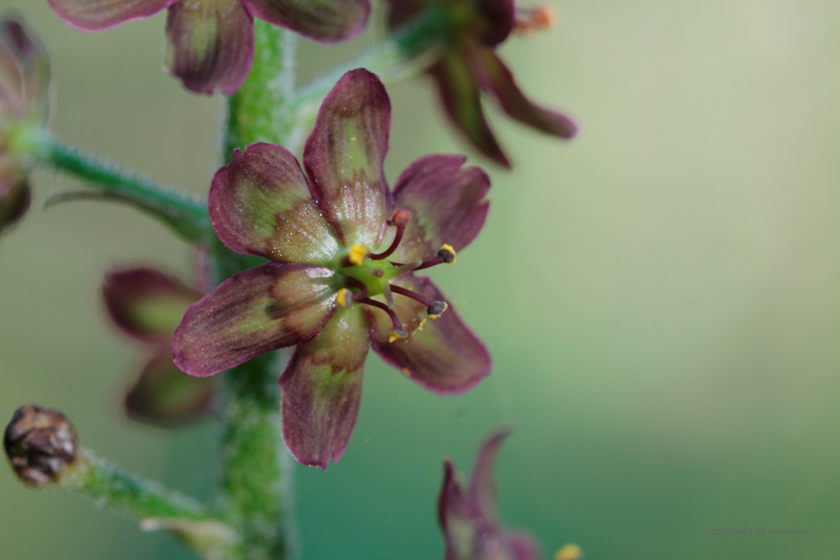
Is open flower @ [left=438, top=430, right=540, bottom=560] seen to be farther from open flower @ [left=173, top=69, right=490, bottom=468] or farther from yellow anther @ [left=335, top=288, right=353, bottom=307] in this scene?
yellow anther @ [left=335, top=288, right=353, bottom=307]

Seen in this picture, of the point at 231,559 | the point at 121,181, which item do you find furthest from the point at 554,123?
the point at 231,559

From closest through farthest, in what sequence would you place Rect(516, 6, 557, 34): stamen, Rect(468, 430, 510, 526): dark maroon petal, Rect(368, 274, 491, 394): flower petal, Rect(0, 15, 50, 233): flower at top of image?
Rect(368, 274, 491, 394): flower petal, Rect(0, 15, 50, 233): flower at top of image, Rect(468, 430, 510, 526): dark maroon petal, Rect(516, 6, 557, 34): stamen

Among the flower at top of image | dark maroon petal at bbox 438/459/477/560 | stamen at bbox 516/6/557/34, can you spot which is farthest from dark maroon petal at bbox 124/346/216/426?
stamen at bbox 516/6/557/34

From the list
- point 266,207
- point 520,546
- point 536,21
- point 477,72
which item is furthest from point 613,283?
point 266,207

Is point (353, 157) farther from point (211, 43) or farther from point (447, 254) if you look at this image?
point (211, 43)

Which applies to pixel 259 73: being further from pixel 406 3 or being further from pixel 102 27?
pixel 406 3

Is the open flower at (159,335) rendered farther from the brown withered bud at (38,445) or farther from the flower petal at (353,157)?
the flower petal at (353,157)

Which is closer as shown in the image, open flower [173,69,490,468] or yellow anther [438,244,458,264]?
open flower [173,69,490,468]
